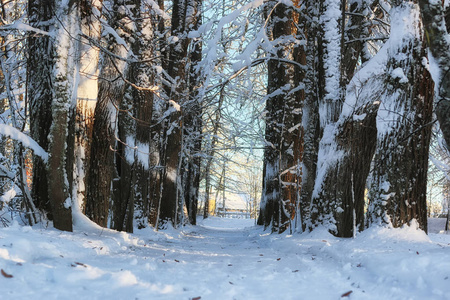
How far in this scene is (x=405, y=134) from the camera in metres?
4.61

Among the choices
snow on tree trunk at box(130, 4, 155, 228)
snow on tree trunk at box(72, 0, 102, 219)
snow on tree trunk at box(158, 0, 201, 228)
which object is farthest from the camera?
snow on tree trunk at box(158, 0, 201, 228)

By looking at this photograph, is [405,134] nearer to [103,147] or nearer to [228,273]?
[228,273]

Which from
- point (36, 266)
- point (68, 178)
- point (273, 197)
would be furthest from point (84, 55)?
point (273, 197)

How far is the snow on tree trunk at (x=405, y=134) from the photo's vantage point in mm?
4562

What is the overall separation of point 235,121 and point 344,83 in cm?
627

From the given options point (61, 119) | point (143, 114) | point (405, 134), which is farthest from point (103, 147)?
point (405, 134)

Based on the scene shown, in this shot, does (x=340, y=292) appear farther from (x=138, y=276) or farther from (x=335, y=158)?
(x=335, y=158)

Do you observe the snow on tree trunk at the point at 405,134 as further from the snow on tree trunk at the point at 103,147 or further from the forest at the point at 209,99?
the snow on tree trunk at the point at 103,147

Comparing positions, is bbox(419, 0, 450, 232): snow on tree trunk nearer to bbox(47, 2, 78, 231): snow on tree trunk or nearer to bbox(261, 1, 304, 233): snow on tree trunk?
bbox(47, 2, 78, 231): snow on tree trunk

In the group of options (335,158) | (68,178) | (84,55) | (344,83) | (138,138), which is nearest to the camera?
(68,178)

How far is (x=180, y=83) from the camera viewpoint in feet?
34.4

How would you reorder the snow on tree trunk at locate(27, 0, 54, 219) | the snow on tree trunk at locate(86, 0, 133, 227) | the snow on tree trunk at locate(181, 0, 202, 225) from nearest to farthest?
the snow on tree trunk at locate(27, 0, 54, 219), the snow on tree trunk at locate(86, 0, 133, 227), the snow on tree trunk at locate(181, 0, 202, 225)

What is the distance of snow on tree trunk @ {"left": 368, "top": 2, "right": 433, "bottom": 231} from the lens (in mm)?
4562

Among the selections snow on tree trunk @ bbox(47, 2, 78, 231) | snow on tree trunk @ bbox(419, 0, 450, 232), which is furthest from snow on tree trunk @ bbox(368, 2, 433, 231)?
snow on tree trunk @ bbox(47, 2, 78, 231)
